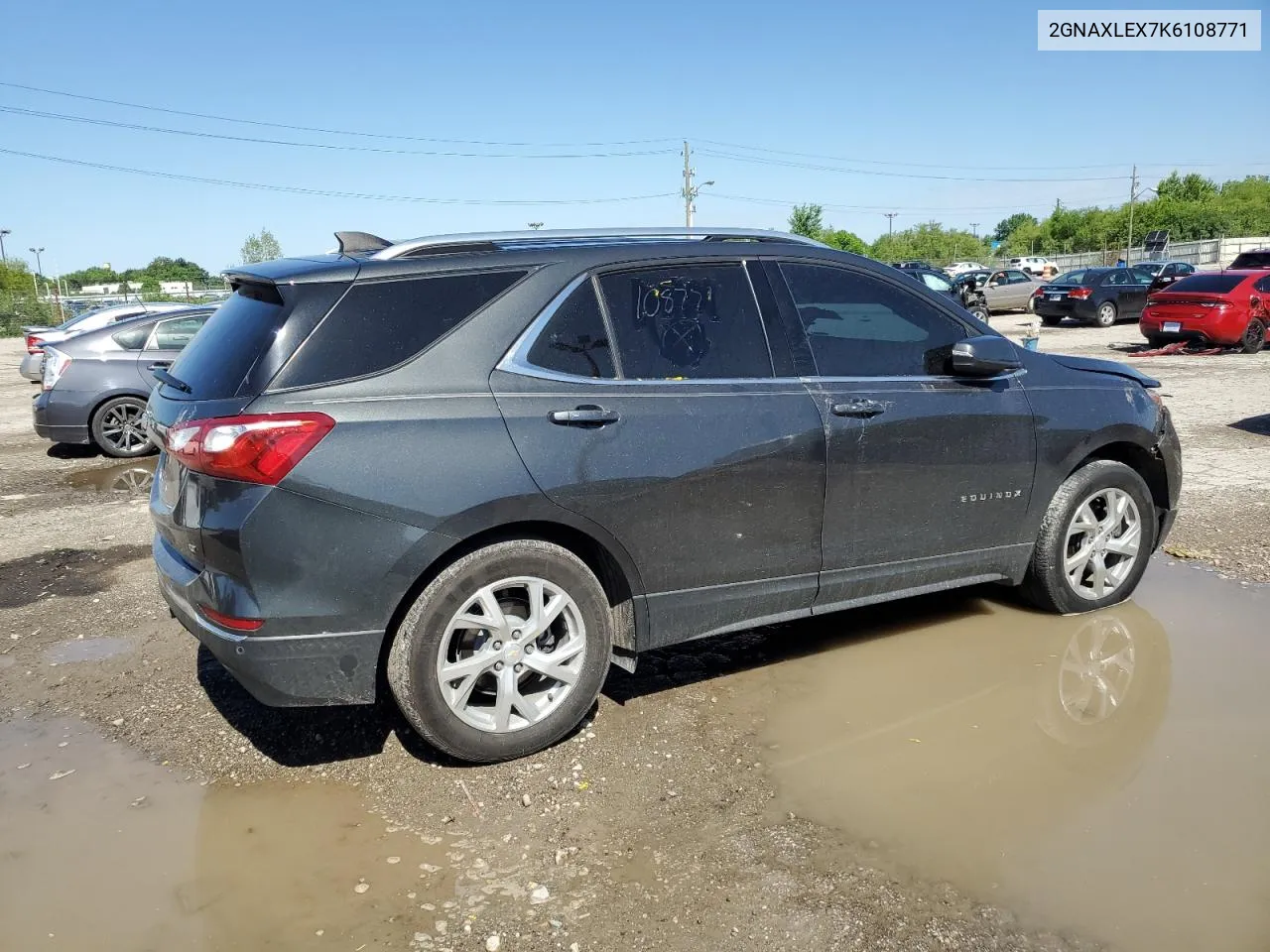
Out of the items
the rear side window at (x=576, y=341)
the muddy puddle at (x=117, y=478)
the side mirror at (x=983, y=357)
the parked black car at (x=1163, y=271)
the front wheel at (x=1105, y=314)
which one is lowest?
the muddy puddle at (x=117, y=478)

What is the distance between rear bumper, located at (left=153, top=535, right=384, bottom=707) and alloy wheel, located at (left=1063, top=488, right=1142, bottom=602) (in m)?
3.35

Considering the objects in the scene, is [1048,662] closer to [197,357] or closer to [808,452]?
[808,452]

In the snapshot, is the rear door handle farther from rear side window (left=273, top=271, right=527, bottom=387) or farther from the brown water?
rear side window (left=273, top=271, right=527, bottom=387)

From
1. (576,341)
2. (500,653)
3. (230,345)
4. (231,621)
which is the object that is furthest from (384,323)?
(500,653)

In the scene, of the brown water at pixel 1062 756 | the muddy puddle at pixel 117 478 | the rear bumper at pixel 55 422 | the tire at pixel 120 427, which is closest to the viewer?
the brown water at pixel 1062 756

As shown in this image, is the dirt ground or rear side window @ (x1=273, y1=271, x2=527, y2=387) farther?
rear side window @ (x1=273, y1=271, x2=527, y2=387)

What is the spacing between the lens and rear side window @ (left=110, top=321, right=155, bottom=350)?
10.7 metres

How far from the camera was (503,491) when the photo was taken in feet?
11.0

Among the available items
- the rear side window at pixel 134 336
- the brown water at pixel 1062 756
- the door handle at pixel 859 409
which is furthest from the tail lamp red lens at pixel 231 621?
the rear side window at pixel 134 336

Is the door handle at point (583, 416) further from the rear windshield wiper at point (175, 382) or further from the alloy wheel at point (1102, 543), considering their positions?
the alloy wheel at point (1102, 543)

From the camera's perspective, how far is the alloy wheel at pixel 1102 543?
481cm

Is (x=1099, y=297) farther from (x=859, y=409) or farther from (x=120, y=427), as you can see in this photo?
(x=859, y=409)

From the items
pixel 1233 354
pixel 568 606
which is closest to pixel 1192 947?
pixel 568 606

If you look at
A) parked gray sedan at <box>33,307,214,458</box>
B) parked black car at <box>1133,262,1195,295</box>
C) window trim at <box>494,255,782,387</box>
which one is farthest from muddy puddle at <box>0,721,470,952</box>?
parked black car at <box>1133,262,1195,295</box>
